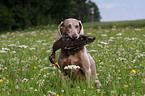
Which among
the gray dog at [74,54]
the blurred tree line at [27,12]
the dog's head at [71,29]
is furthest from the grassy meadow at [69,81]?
the blurred tree line at [27,12]

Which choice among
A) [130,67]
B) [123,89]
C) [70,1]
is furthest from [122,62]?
[70,1]

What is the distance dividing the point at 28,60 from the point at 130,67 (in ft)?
11.1

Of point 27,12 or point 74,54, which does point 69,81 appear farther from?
point 27,12

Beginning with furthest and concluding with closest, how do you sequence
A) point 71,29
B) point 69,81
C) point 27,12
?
1. point 27,12
2. point 69,81
3. point 71,29

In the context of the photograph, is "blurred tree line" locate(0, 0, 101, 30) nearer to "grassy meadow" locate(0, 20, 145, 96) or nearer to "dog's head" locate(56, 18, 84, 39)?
"grassy meadow" locate(0, 20, 145, 96)

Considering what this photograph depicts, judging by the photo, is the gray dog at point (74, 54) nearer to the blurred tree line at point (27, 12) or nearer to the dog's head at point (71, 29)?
the dog's head at point (71, 29)

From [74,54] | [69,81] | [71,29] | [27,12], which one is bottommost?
[69,81]

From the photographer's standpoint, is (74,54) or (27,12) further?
(27,12)

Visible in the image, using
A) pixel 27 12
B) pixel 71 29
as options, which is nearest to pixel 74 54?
pixel 71 29

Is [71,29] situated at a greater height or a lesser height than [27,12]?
lesser

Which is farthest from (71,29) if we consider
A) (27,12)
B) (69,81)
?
(27,12)

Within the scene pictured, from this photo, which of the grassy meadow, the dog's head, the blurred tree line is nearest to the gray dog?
the dog's head

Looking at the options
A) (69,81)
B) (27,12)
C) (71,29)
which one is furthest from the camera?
(27,12)

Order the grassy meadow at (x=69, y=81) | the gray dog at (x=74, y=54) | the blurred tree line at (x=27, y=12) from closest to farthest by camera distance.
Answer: the grassy meadow at (x=69, y=81) < the gray dog at (x=74, y=54) < the blurred tree line at (x=27, y=12)
